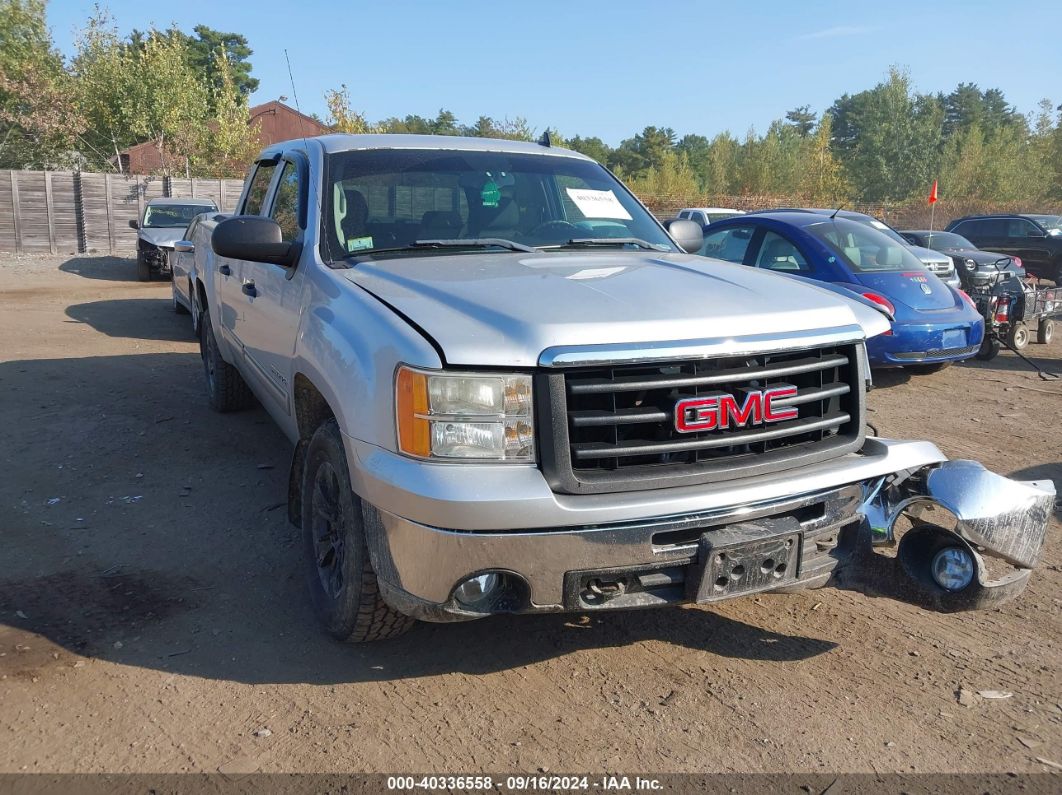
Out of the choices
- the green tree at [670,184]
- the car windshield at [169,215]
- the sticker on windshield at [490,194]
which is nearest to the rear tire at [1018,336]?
the sticker on windshield at [490,194]

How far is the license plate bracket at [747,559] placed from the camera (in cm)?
266

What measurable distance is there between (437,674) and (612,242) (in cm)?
211

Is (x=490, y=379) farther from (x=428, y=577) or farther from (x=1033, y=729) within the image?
(x=1033, y=729)

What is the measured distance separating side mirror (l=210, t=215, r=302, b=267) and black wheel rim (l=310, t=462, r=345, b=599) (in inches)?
39.0

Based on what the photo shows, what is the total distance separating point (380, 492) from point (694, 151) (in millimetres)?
110305

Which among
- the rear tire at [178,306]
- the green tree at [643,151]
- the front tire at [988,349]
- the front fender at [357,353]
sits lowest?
the front tire at [988,349]

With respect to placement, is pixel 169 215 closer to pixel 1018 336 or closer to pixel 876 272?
pixel 876 272

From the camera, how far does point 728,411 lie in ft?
8.97

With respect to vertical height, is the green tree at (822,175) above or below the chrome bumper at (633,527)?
above

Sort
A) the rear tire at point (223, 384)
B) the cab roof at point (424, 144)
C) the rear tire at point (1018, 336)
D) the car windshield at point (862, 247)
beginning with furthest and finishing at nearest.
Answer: the rear tire at point (1018, 336) → the car windshield at point (862, 247) → the rear tire at point (223, 384) → the cab roof at point (424, 144)

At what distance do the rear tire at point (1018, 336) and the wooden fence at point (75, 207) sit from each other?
→ 63.8 feet

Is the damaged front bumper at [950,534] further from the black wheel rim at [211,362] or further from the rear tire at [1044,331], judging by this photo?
the rear tire at [1044,331]

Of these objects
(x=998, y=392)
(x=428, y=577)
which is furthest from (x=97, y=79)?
(x=428, y=577)

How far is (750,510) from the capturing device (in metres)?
2.73
